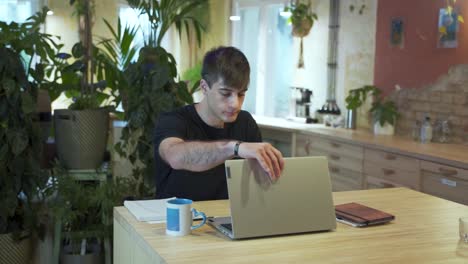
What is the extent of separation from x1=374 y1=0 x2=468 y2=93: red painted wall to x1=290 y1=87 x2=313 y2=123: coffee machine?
3.21ft

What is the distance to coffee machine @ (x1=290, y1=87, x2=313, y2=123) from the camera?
242 inches

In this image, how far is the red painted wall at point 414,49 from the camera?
179 inches

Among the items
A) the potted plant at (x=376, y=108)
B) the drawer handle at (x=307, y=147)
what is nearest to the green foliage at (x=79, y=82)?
the drawer handle at (x=307, y=147)

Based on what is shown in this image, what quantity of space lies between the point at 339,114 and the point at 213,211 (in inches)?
138

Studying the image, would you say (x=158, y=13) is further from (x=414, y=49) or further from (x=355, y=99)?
(x=414, y=49)

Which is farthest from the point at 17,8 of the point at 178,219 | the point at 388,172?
the point at 178,219

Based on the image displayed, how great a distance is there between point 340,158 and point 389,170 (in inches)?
23.9

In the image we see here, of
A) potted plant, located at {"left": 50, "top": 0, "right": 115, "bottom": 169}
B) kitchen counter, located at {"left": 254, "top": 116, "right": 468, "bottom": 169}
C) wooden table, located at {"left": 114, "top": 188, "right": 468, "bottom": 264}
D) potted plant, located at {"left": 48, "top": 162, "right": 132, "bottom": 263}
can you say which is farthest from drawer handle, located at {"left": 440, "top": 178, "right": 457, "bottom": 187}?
potted plant, located at {"left": 50, "top": 0, "right": 115, "bottom": 169}

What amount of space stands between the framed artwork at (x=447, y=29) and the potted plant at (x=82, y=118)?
2511 millimetres

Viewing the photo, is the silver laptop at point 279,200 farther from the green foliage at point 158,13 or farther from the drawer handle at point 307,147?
the drawer handle at point 307,147

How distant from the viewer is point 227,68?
2361 mm

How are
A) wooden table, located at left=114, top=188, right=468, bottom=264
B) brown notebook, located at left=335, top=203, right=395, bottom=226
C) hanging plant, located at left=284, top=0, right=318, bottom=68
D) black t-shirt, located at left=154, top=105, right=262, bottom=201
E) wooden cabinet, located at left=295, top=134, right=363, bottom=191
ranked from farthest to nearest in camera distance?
hanging plant, located at left=284, top=0, right=318, bottom=68
wooden cabinet, located at left=295, top=134, right=363, bottom=191
black t-shirt, located at left=154, top=105, right=262, bottom=201
brown notebook, located at left=335, top=203, right=395, bottom=226
wooden table, located at left=114, top=188, right=468, bottom=264

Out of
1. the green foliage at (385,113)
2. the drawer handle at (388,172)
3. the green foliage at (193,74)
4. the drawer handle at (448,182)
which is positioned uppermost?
the green foliage at (193,74)

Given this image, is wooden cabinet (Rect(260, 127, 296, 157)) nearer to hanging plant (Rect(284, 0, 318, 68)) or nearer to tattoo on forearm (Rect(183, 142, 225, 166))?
hanging plant (Rect(284, 0, 318, 68))
